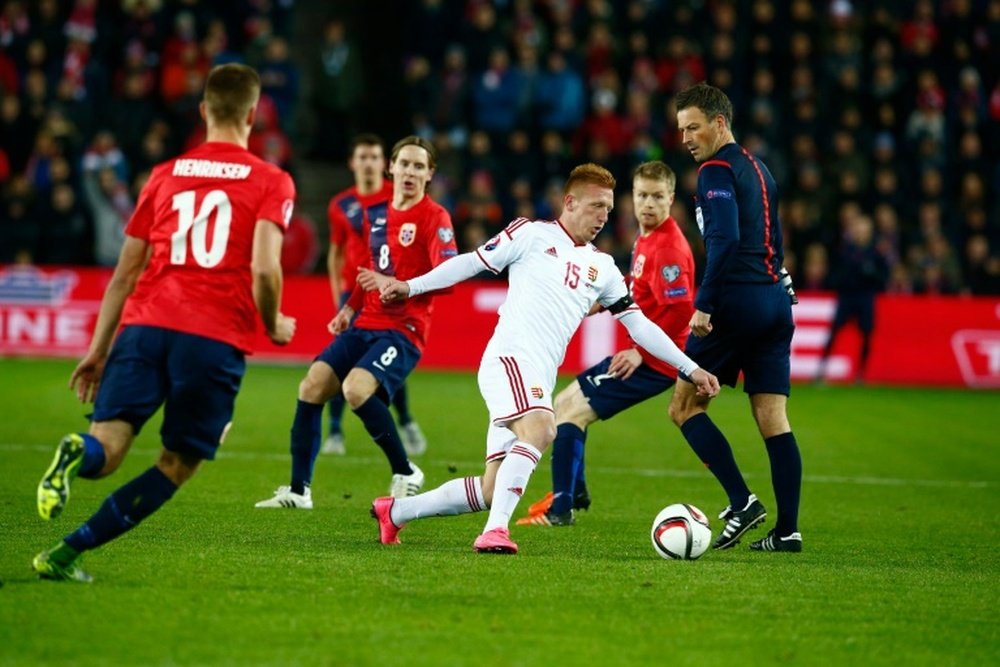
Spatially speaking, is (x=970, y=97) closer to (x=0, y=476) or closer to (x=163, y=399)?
(x=0, y=476)

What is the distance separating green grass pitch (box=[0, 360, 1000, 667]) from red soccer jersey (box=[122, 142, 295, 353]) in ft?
3.92

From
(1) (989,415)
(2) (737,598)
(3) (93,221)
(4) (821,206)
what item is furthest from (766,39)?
(2) (737,598)

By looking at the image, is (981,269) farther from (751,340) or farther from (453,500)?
(453,500)

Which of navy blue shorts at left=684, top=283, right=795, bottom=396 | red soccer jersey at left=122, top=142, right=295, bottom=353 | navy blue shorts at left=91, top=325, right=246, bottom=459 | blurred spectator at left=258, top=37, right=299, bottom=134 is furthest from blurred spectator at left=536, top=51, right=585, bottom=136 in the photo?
navy blue shorts at left=91, top=325, right=246, bottom=459

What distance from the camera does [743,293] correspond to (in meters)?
8.33

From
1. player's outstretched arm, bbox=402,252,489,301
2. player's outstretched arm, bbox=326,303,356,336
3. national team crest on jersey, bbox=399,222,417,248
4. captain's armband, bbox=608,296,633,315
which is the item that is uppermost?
national team crest on jersey, bbox=399,222,417,248

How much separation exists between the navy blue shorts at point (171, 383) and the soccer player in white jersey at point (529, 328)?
1.71 meters

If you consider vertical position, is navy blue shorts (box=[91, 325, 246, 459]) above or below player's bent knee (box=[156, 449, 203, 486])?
above

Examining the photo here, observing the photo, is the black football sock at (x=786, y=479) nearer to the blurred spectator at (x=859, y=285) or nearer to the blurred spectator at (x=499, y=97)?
the blurred spectator at (x=859, y=285)

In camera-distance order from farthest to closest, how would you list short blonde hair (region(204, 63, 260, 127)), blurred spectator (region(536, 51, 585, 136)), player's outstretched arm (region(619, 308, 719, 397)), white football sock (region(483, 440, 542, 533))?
blurred spectator (region(536, 51, 585, 136)), player's outstretched arm (region(619, 308, 719, 397)), white football sock (region(483, 440, 542, 533)), short blonde hair (region(204, 63, 260, 127))

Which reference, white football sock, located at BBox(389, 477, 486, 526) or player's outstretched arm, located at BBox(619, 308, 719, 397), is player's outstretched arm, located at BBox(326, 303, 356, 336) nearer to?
white football sock, located at BBox(389, 477, 486, 526)

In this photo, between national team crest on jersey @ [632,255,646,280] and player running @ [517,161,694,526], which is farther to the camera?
national team crest on jersey @ [632,255,646,280]

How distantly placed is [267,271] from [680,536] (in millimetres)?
2797

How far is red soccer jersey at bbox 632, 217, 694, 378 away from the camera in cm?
940
